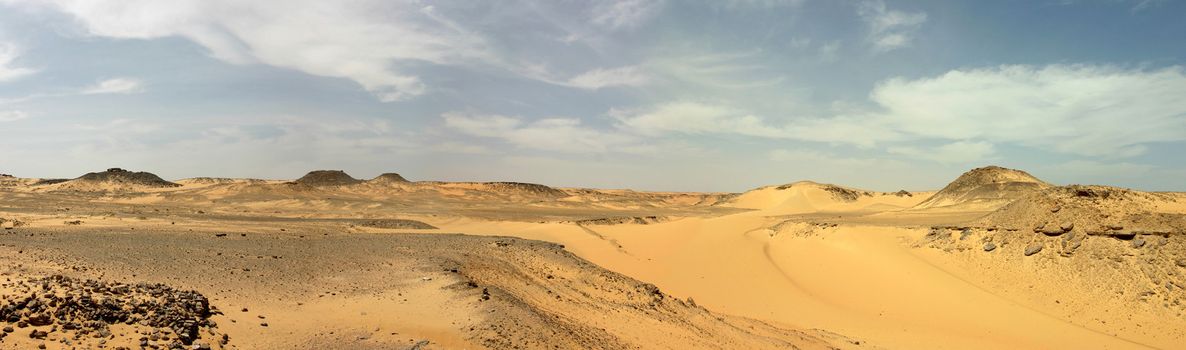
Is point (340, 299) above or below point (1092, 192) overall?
below

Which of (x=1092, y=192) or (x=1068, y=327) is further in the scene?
(x=1092, y=192)

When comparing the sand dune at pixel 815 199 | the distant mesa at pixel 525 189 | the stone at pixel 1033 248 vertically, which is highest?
the distant mesa at pixel 525 189

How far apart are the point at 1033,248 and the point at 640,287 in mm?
8271

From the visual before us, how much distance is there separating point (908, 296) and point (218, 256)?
1476 cm

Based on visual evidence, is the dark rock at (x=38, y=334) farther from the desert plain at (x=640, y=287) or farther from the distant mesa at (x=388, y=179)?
the distant mesa at (x=388, y=179)

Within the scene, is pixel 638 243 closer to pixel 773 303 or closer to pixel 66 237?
pixel 773 303

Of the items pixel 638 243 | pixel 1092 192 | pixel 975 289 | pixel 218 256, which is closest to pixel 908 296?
pixel 975 289

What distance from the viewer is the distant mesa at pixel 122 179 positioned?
59.3m

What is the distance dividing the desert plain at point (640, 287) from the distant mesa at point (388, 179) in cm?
5379

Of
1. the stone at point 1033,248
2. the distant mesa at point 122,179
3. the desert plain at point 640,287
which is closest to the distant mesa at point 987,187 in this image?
the desert plain at point 640,287

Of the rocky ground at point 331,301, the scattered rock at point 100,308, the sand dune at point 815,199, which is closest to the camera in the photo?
the scattered rock at point 100,308

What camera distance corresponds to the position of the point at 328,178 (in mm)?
73562

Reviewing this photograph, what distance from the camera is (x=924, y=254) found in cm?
1423

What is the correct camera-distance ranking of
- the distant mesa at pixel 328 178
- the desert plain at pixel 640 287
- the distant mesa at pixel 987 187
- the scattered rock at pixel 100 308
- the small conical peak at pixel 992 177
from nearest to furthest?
the scattered rock at pixel 100 308 → the desert plain at pixel 640 287 → the distant mesa at pixel 987 187 → the small conical peak at pixel 992 177 → the distant mesa at pixel 328 178
